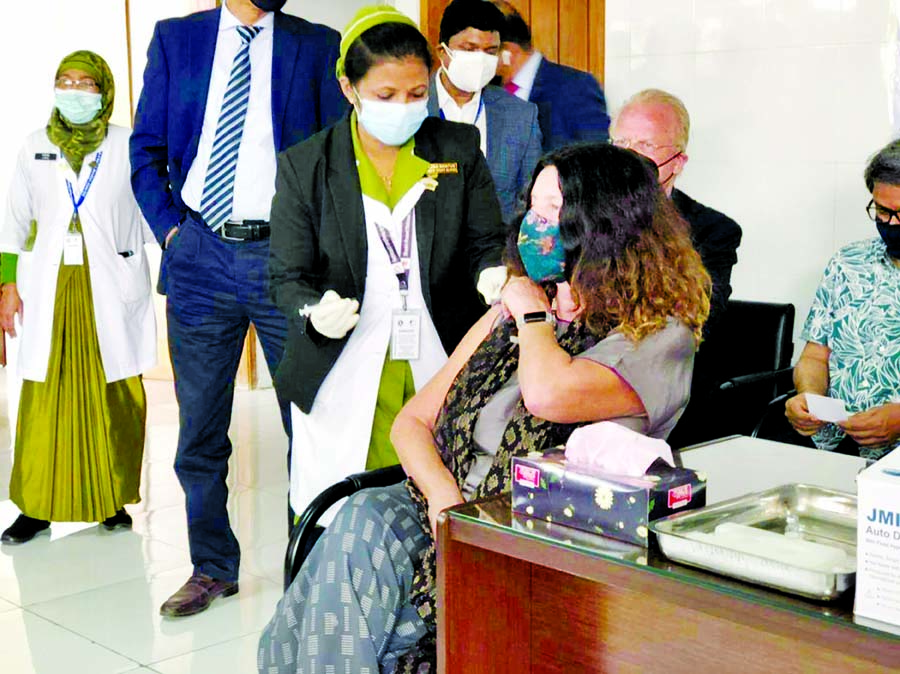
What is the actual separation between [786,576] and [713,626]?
1.09 ft

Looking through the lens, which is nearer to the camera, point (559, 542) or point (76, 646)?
point (559, 542)

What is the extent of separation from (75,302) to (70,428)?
0.42 meters

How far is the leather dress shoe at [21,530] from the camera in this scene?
Result: 154 inches

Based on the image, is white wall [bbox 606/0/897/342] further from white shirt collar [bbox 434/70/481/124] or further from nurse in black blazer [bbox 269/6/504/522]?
nurse in black blazer [bbox 269/6/504/522]

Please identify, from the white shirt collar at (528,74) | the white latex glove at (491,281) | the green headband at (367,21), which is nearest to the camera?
the white latex glove at (491,281)

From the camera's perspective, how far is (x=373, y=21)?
2627 mm

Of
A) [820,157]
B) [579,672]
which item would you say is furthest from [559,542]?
[820,157]

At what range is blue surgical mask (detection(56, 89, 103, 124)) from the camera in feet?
12.4

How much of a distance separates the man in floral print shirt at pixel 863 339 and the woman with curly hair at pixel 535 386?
1040 millimetres

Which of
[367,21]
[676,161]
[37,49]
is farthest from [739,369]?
[37,49]

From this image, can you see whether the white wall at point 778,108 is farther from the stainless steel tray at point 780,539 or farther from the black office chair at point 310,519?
the stainless steel tray at point 780,539

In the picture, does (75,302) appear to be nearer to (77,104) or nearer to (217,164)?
(77,104)

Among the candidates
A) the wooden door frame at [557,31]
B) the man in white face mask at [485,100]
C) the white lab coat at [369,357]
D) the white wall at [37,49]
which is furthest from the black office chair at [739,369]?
the white wall at [37,49]

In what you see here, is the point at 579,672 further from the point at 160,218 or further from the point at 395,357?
the point at 160,218
